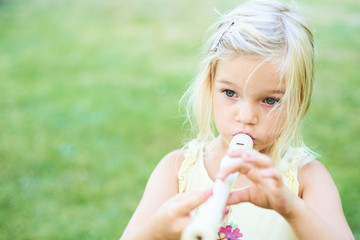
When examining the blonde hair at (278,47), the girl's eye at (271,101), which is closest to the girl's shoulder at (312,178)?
the blonde hair at (278,47)

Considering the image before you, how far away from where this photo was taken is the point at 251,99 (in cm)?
166

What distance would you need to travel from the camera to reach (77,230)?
128 inches

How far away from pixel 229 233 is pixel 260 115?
51 centimetres

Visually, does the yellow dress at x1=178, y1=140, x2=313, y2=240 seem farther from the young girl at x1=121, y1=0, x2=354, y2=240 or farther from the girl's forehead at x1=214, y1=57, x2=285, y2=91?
the girl's forehead at x1=214, y1=57, x2=285, y2=91

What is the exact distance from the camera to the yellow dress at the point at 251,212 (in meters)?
1.79

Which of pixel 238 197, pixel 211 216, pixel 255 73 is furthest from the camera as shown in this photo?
pixel 255 73

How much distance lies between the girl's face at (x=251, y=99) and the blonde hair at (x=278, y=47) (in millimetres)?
31

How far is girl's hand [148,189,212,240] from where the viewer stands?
1.24 metres

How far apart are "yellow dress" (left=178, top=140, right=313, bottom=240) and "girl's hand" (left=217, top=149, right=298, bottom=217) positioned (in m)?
0.43

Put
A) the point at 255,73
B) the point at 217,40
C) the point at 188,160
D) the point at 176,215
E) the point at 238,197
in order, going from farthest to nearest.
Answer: the point at 188,160 → the point at 217,40 → the point at 255,73 → the point at 238,197 → the point at 176,215

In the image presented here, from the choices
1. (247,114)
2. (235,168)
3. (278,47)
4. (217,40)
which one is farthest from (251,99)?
(235,168)

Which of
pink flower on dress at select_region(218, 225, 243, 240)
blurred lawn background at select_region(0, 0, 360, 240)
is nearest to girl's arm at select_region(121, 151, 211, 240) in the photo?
pink flower on dress at select_region(218, 225, 243, 240)

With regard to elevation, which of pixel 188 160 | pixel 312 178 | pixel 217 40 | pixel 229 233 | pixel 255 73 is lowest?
pixel 229 233

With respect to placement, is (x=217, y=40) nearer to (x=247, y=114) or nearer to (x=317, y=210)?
(x=247, y=114)
